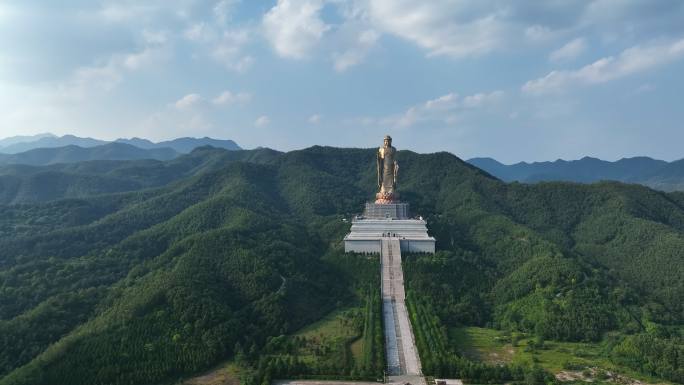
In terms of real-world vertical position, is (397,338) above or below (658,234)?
below

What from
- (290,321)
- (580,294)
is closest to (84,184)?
(290,321)

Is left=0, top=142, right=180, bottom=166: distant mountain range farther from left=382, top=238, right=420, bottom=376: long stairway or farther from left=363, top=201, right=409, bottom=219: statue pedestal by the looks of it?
left=382, top=238, right=420, bottom=376: long stairway

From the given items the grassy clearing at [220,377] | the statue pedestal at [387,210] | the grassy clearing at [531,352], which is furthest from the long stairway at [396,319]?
the grassy clearing at [220,377]

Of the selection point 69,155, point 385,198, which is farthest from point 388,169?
point 69,155

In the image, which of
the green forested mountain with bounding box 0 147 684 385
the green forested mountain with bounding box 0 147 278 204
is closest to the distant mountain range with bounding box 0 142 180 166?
the green forested mountain with bounding box 0 147 278 204

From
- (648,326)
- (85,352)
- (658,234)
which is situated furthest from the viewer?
(658,234)

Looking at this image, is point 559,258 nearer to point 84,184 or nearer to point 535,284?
point 535,284
